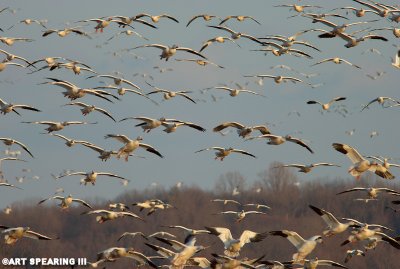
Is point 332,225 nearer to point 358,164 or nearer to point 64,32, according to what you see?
point 358,164

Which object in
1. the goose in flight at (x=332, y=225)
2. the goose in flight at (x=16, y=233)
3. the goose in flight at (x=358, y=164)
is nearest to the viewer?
the goose in flight at (x=332, y=225)

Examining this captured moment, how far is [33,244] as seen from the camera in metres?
96.8

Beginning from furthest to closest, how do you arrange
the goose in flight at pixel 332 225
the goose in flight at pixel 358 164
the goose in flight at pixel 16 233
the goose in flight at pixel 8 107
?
1. the goose in flight at pixel 8 107
2. the goose in flight at pixel 16 233
3. the goose in flight at pixel 358 164
4. the goose in flight at pixel 332 225

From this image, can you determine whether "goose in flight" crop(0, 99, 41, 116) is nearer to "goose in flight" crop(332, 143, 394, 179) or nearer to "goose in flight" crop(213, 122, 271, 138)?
"goose in flight" crop(213, 122, 271, 138)

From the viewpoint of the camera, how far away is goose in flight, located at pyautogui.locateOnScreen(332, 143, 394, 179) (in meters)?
30.6

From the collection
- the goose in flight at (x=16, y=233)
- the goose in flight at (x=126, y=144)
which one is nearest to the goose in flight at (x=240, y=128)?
the goose in flight at (x=126, y=144)

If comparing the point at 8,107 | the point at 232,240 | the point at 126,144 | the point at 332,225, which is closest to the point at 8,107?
the point at 8,107

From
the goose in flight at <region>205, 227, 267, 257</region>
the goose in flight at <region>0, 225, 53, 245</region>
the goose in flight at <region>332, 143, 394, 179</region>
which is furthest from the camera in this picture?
the goose in flight at <region>0, 225, 53, 245</region>

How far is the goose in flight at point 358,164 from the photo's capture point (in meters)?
30.6

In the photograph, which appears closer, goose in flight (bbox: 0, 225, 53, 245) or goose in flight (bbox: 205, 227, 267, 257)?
goose in flight (bbox: 205, 227, 267, 257)

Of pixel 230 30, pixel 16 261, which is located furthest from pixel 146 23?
pixel 16 261

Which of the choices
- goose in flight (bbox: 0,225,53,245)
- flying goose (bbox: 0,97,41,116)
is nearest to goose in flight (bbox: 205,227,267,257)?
goose in flight (bbox: 0,225,53,245)

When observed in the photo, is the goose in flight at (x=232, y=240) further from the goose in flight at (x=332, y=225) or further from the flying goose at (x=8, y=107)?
the flying goose at (x=8, y=107)

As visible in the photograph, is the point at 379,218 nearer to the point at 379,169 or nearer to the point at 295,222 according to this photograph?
the point at 295,222
